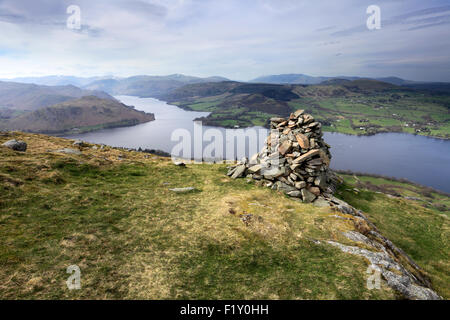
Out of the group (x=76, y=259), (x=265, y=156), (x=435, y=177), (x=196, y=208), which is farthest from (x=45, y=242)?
A: (x=435, y=177)

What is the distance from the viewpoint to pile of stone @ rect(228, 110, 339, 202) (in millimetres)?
24828

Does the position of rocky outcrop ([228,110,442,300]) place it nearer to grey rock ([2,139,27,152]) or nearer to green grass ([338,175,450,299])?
green grass ([338,175,450,299])

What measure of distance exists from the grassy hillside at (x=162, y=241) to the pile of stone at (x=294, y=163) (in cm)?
284

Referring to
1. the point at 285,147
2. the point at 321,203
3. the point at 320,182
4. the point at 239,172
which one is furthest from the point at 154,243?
the point at 320,182

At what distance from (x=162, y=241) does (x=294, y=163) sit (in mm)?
17801

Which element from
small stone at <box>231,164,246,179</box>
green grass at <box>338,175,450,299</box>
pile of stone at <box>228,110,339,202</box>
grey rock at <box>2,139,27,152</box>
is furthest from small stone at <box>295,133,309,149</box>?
grey rock at <box>2,139,27,152</box>

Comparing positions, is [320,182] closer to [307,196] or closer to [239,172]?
[307,196]

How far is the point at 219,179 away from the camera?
27516 millimetres

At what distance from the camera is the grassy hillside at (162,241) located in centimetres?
1027

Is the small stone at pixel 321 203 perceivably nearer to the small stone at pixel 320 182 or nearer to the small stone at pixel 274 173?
the small stone at pixel 320 182

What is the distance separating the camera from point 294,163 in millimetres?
25422
